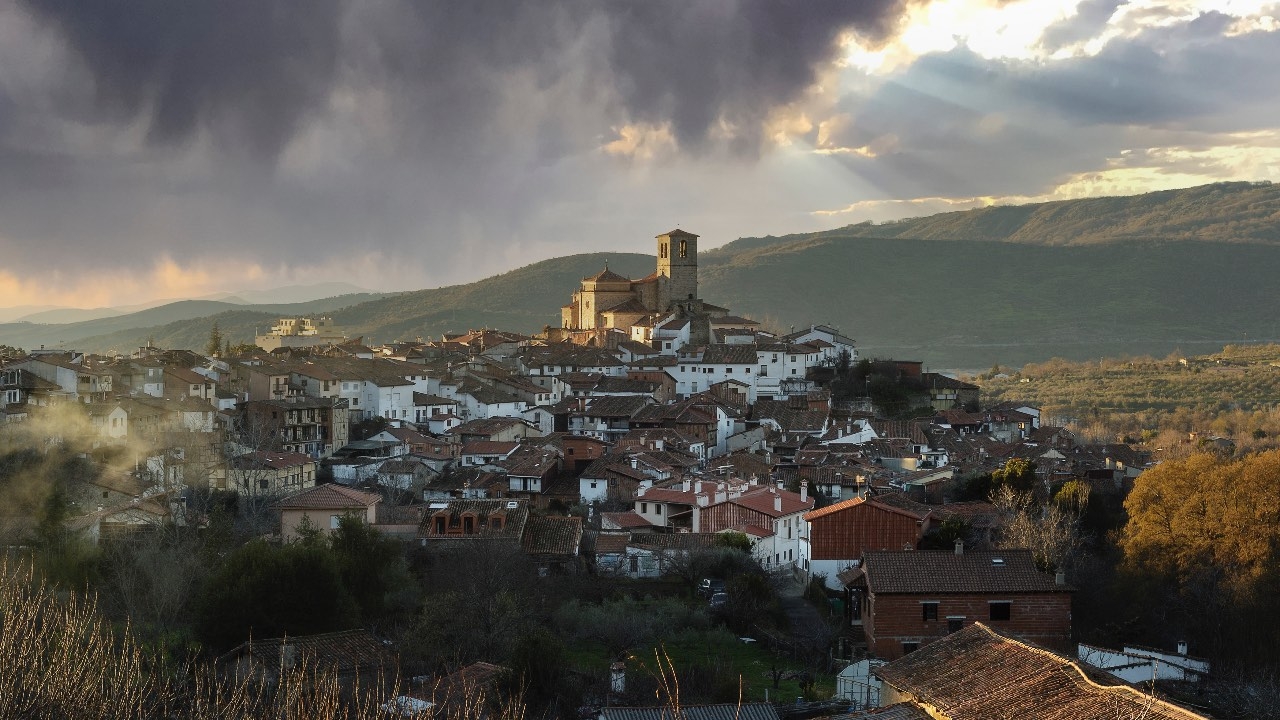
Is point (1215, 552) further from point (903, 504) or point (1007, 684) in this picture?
point (1007, 684)

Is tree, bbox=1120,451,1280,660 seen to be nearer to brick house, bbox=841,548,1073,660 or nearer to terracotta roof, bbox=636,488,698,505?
brick house, bbox=841,548,1073,660

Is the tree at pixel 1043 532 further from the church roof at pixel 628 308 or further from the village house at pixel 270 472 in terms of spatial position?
the church roof at pixel 628 308

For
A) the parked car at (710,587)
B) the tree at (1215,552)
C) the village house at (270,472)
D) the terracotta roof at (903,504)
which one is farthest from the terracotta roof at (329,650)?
the village house at (270,472)

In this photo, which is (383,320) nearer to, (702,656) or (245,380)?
(245,380)

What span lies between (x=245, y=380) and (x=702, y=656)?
3100cm

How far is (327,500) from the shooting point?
28.7 meters

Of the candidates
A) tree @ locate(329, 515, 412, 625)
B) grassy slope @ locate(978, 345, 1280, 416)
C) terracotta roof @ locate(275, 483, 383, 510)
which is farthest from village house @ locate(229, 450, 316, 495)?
grassy slope @ locate(978, 345, 1280, 416)

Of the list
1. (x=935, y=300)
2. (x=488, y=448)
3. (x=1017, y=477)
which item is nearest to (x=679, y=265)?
(x=488, y=448)

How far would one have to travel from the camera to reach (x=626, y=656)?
1986cm

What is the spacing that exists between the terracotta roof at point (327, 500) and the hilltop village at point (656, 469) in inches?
4.1

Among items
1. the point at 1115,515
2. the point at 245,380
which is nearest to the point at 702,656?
the point at 1115,515

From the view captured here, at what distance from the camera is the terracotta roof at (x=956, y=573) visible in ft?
70.9

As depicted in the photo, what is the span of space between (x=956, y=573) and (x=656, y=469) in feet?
45.2

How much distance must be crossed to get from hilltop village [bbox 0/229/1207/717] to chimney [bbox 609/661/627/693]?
5 cm
